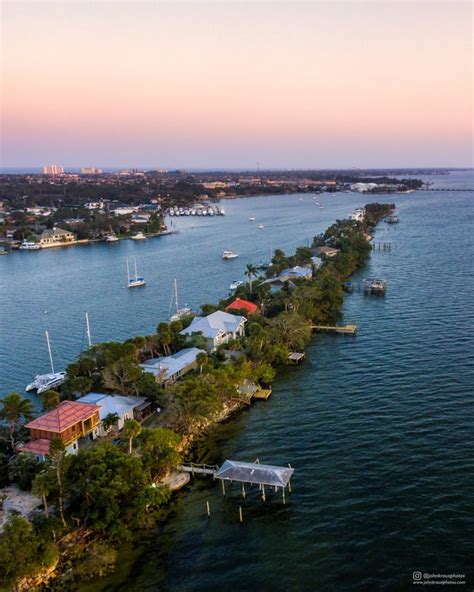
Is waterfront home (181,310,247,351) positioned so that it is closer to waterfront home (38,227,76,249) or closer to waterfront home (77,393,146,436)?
waterfront home (77,393,146,436)

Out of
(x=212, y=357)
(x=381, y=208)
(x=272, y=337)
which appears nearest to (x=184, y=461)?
(x=212, y=357)

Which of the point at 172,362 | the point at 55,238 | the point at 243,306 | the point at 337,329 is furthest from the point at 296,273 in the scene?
the point at 55,238

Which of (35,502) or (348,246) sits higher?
(348,246)

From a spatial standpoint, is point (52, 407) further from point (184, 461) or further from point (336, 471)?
point (336, 471)

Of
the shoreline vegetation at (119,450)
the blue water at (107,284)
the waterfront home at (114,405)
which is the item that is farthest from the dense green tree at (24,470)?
the blue water at (107,284)

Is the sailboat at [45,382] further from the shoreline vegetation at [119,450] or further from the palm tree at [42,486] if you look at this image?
the palm tree at [42,486]
